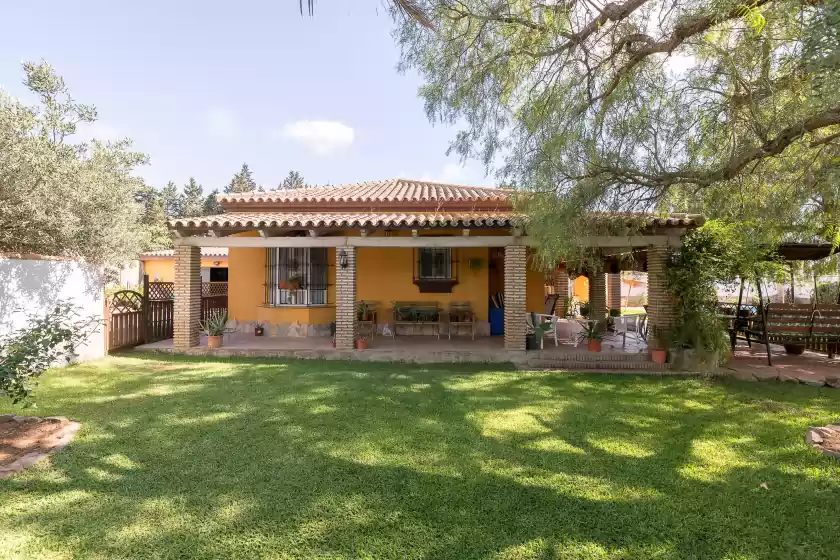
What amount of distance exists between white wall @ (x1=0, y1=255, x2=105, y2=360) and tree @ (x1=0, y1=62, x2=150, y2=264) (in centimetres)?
108

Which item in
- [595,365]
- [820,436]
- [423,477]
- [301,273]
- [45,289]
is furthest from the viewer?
[301,273]

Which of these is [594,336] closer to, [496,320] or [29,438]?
[496,320]

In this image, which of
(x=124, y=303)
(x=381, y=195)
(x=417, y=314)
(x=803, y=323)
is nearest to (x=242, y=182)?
(x=381, y=195)

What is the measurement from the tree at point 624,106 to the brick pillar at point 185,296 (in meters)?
6.54

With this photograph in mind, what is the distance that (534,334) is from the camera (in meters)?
9.62

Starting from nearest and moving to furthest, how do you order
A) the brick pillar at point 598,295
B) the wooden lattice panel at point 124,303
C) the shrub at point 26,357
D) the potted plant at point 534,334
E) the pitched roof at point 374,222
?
the shrub at point 26,357
the pitched roof at point 374,222
the potted plant at point 534,334
the wooden lattice panel at point 124,303
the brick pillar at point 598,295

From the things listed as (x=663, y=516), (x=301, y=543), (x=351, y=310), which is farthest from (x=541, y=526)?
(x=351, y=310)

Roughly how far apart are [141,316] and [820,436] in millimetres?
13056

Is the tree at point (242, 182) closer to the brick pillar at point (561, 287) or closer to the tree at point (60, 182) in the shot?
the tree at point (60, 182)

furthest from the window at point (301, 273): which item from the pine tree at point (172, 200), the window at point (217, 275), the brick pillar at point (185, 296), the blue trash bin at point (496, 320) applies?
the pine tree at point (172, 200)

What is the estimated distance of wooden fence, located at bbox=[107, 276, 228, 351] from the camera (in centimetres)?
973

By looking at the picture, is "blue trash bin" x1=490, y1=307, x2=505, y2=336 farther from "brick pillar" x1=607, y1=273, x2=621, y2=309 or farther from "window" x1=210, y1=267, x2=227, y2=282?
"window" x1=210, y1=267, x2=227, y2=282

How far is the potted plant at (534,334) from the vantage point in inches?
370

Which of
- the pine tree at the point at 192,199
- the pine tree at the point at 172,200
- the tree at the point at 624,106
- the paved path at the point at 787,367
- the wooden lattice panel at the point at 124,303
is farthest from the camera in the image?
the pine tree at the point at 172,200
